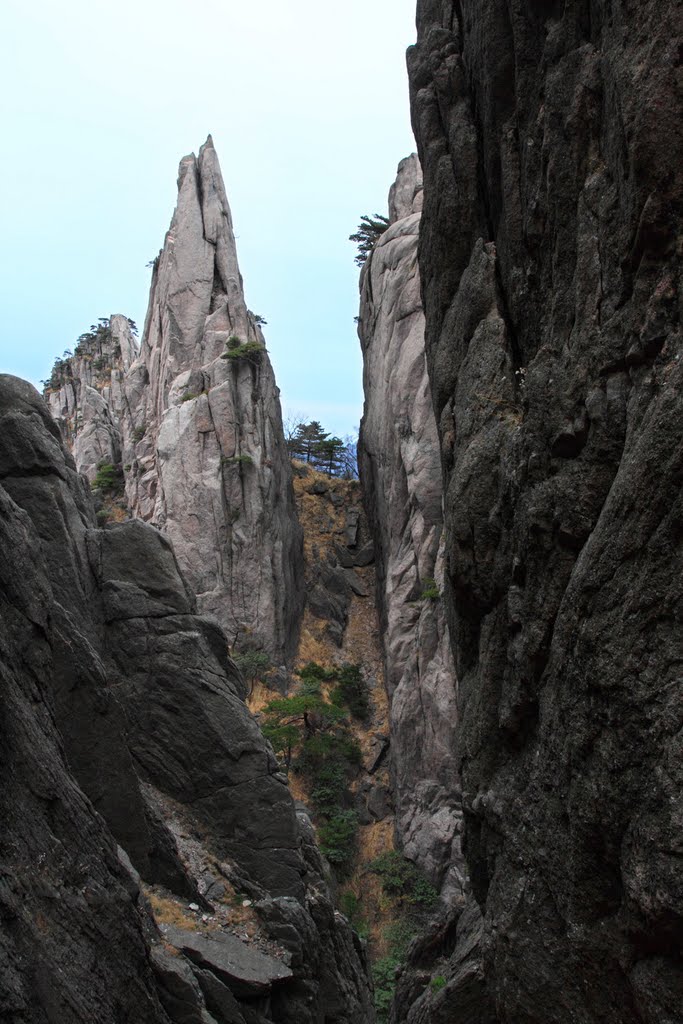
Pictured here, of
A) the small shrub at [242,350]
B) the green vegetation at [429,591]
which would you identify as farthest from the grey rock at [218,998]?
the small shrub at [242,350]

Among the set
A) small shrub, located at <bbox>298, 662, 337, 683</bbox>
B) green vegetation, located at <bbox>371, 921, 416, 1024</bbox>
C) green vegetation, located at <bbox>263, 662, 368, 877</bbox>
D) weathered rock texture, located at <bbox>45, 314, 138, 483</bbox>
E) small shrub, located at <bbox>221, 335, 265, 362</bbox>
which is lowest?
green vegetation, located at <bbox>371, 921, 416, 1024</bbox>

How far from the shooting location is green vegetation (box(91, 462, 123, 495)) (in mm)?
51819

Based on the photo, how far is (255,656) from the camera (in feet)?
131

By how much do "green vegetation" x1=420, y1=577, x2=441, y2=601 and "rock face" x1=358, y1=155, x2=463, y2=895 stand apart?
0.17ft

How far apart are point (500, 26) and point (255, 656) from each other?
106 feet

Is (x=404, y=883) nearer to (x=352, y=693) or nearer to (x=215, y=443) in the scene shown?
(x=352, y=693)

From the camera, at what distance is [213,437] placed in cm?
4444

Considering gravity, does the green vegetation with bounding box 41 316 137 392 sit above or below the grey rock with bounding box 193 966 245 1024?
above

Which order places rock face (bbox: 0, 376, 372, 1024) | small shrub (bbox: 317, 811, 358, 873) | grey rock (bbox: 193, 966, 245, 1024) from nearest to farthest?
rock face (bbox: 0, 376, 372, 1024) < grey rock (bbox: 193, 966, 245, 1024) < small shrub (bbox: 317, 811, 358, 873)

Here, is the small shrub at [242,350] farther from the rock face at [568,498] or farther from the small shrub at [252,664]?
the rock face at [568,498]

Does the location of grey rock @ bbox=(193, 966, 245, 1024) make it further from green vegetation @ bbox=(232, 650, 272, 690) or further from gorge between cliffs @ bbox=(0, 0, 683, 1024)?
green vegetation @ bbox=(232, 650, 272, 690)

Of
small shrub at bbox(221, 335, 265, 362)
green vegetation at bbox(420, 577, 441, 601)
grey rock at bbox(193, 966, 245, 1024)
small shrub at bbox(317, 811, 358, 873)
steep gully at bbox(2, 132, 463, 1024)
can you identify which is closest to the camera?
grey rock at bbox(193, 966, 245, 1024)

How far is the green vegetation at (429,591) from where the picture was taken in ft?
119

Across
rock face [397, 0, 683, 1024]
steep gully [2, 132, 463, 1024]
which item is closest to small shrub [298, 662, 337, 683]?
steep gully [2, 132, 463, 1024]
